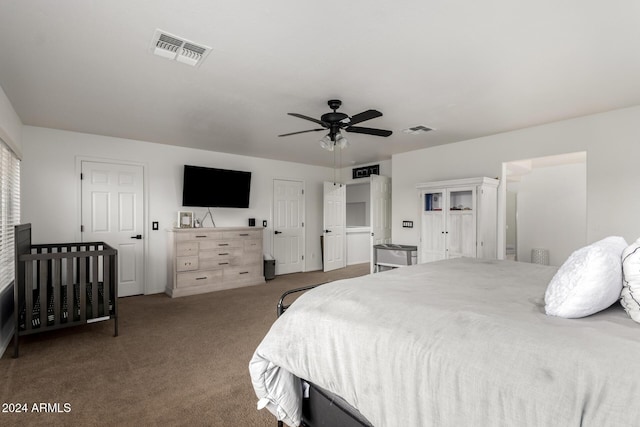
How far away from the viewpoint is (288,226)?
6.40 m

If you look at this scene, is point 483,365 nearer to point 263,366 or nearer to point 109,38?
point 263,366

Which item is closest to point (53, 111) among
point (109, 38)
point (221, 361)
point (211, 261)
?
point (109, 38)

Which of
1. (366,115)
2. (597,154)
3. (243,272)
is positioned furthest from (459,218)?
(243,272)

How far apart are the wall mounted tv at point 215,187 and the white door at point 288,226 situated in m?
0.80

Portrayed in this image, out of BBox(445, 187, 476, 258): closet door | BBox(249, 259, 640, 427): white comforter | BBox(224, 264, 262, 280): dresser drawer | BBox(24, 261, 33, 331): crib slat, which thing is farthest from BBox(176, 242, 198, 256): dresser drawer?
BBox(445, 187, 476, 258): closet door

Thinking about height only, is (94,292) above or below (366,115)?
below

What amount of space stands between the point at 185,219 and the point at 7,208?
213 cm

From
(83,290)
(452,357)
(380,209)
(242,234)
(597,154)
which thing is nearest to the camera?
(452,357)

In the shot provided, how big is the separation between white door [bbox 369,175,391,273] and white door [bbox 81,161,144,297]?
154 inches

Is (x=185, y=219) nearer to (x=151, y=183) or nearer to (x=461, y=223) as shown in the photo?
(x=151, y=183)

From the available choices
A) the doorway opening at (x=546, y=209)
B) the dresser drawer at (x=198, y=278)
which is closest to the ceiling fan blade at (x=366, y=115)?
the dresser drawer at (x=198, y=278)

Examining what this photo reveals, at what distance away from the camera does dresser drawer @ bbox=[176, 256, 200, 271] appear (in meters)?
4.61

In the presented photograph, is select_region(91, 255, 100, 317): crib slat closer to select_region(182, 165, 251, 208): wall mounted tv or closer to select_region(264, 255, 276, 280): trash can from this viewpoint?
select_region(182, 165, 251, 208): wall mounted tv

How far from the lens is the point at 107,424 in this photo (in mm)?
1762
